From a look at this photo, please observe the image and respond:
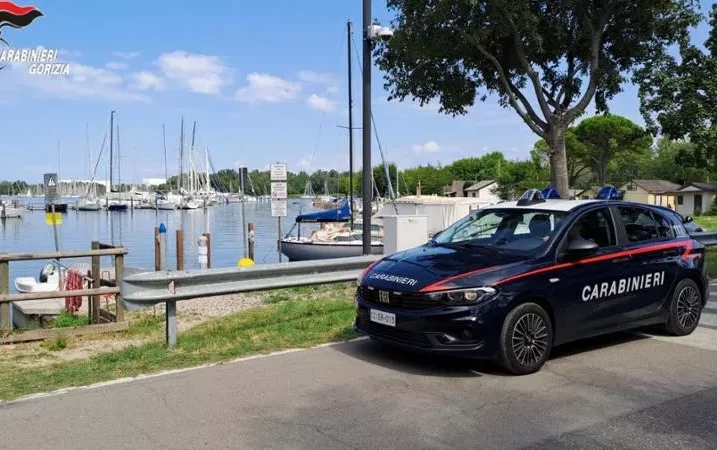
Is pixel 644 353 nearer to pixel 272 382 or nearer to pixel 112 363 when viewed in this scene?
pixel 272 382

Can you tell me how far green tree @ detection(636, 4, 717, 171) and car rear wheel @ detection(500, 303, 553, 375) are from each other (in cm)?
1183

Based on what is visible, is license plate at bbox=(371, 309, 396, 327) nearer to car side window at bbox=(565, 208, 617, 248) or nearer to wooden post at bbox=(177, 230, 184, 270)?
car side window at bbox=(565, 208, 617, 248)

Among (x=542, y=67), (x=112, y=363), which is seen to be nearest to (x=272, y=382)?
(x=112, y=363)

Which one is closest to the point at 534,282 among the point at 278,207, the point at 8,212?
the point at 278,207

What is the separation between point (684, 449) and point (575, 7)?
12.7 m

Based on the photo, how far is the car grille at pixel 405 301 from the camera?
6133 mm

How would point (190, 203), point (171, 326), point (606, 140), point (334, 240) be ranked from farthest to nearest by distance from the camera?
point (190, 203), point (606, 140), point (334, 240), point (171, 326)

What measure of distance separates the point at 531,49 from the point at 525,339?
1081 cm

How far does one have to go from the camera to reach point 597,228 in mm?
7297

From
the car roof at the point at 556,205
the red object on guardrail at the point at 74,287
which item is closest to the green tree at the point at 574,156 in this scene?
the red object on guardrail at the point at 74,287

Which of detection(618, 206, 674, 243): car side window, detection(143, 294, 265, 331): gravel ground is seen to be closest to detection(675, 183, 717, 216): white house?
detection(143, 294, 265, 331): gravel ground

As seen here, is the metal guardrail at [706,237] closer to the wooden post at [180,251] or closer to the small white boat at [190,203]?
the wooden post at [180,251]

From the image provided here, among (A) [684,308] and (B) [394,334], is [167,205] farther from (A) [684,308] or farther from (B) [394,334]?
(B) [394,334]

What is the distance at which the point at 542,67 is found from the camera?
1733 centimetres
